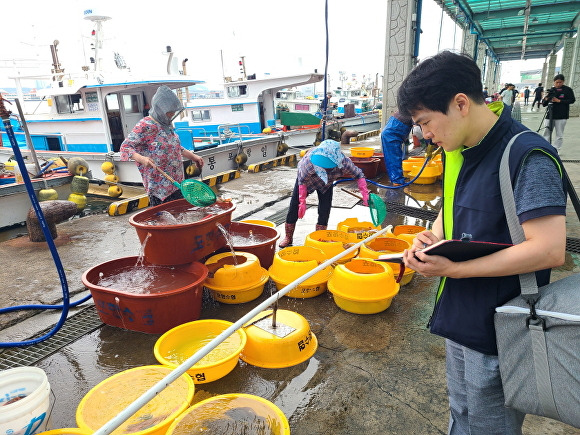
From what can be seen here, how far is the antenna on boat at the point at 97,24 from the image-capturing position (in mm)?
10453

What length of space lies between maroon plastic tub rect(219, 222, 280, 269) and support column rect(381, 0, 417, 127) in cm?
683

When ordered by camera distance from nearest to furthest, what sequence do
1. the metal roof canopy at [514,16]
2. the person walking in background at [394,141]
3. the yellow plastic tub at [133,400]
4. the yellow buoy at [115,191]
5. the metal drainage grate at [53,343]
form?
1. the yellow plastic tub at [133,400]
2. the metal drainage grate at [53,343]
3. the person walking in background at [394,141]
4. the yellow buoy at [115,191]
5. the metal roof canopy at [514,16]

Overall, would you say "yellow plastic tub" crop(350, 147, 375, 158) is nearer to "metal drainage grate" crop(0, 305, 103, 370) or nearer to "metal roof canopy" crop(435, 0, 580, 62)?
"metal drainage grate" crop(0, 305, 103, 370)

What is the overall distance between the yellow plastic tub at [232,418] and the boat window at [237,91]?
1546 cm

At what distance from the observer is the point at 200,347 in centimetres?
269

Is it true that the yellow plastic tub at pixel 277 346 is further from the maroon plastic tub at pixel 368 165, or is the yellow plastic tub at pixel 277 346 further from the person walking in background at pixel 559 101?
the person walking in background at pixel 559 101

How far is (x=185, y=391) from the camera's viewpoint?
212 cm

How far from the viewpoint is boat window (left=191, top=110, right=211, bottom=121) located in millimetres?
16891

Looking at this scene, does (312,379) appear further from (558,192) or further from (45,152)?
(45,152)

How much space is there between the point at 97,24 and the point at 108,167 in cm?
448

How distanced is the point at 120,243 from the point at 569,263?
5561 millimetres

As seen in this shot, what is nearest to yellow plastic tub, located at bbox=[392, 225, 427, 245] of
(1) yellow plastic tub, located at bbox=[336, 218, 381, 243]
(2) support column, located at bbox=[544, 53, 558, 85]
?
(1) yellow plastic tub, located at bbox=[336, 218, 381, 243]

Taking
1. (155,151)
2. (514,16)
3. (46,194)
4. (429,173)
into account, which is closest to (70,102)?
(46,194)

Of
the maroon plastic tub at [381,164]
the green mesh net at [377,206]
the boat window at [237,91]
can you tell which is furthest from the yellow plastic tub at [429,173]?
the boat window at [237,91]
